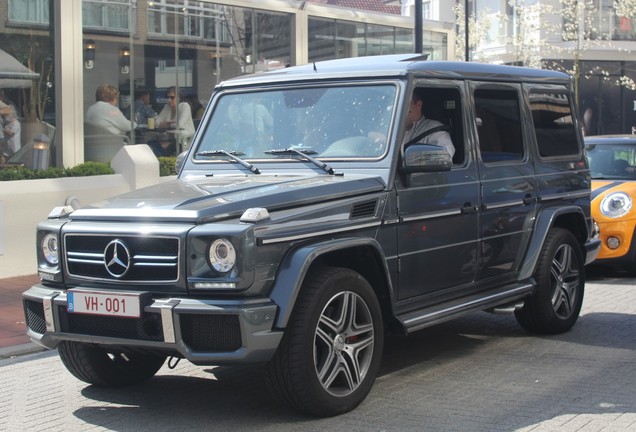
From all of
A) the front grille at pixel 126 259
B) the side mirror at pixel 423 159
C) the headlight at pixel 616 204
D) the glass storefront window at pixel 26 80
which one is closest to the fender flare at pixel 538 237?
the side mirror at pixel 423 159

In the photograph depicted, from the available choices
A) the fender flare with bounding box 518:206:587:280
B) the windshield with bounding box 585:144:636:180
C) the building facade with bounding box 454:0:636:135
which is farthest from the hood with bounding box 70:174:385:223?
the building facade with bounding box 454:0:636:135

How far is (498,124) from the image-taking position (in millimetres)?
7469

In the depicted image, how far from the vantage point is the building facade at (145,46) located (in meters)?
13.9

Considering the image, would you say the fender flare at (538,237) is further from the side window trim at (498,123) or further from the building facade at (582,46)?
the building facade at (582,46)

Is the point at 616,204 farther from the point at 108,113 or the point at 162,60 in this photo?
the point at 162,60

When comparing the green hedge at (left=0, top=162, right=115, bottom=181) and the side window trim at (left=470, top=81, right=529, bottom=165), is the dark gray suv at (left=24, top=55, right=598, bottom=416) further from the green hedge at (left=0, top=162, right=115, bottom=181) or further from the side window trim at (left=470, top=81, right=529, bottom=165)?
the green hedge at (left=0, top=162, right=115, bottom=181)

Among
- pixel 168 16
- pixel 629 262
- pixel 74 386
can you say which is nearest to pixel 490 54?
pixel 168 16

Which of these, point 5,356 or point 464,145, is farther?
point 5,356

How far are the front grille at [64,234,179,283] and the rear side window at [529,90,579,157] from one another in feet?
12.4

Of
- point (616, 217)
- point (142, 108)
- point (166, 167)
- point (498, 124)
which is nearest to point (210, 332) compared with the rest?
point (498, 124)

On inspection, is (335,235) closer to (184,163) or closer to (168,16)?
(184,163)

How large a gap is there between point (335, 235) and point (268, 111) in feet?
4.86

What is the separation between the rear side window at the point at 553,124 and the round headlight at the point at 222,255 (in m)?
3.62

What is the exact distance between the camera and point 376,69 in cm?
657
